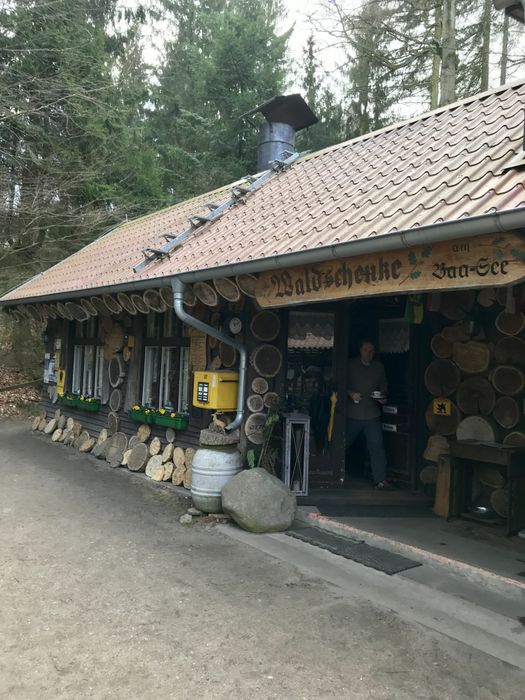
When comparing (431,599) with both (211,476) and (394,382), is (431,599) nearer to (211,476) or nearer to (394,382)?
(211,476)

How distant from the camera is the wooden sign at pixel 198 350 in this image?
693cm

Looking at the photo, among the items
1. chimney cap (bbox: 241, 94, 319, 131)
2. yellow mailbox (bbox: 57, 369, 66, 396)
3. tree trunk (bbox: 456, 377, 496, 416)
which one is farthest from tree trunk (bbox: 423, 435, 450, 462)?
chimney cap (bbox: 241, 94, 319, 131)

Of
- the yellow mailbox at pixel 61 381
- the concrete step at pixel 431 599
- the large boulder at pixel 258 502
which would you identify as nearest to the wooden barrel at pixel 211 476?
the large boulder at pixel 258 502

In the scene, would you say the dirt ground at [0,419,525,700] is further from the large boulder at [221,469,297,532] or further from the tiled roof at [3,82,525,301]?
the tiled roof at [3,82,525,301]

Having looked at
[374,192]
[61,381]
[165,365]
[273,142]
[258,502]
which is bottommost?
[258,502]

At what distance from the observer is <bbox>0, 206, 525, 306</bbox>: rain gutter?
317 centimetres

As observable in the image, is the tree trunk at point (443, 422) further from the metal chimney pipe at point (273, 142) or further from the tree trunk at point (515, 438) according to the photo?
the metal chimney pipe at point (273, 142)

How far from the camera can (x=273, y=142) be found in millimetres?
10961

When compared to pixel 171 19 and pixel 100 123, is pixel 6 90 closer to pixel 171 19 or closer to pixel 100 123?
pixel 100 123

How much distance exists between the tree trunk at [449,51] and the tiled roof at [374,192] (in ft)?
19.9

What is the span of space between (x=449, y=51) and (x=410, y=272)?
442 inches

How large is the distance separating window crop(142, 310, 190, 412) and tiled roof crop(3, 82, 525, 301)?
0.95 meters

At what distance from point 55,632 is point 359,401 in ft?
14.4

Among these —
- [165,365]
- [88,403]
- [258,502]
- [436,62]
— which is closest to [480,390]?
[258,502]
